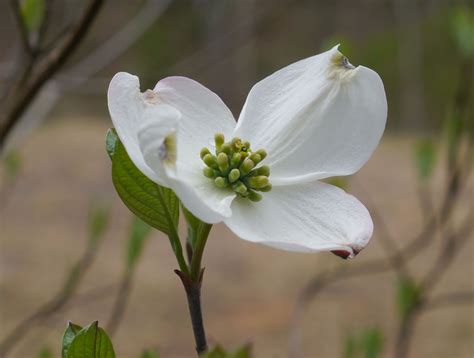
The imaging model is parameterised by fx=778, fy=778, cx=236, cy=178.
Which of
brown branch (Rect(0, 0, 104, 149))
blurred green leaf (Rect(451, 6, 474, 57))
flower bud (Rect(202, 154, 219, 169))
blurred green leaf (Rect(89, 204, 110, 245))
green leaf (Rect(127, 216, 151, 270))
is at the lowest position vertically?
blurred green leaf (Rect(89, 204, 110, 245))

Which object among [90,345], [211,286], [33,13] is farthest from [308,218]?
[211,286]

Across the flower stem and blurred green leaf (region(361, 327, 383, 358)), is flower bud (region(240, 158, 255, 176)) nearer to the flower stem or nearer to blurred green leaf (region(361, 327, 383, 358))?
the flower stem


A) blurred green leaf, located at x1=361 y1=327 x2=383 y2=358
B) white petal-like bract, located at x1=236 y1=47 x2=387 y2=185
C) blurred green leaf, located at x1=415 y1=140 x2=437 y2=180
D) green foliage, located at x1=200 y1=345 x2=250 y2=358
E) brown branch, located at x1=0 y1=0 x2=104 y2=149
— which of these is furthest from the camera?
blurred green leaf, located at x1=415 y1=140 x2=437 y2=180

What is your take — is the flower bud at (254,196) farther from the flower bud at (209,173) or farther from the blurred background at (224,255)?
the blurred background at (224,255)

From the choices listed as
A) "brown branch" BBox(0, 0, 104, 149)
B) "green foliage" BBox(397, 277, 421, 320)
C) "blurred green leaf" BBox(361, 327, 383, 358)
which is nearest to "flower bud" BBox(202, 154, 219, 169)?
"brown branch" BBox(0, 0, 104, 149)

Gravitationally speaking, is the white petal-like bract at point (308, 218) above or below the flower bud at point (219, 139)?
below

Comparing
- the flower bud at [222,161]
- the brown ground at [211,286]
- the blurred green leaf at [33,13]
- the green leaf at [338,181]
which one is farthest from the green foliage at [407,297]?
the brown ground at [211,286]
